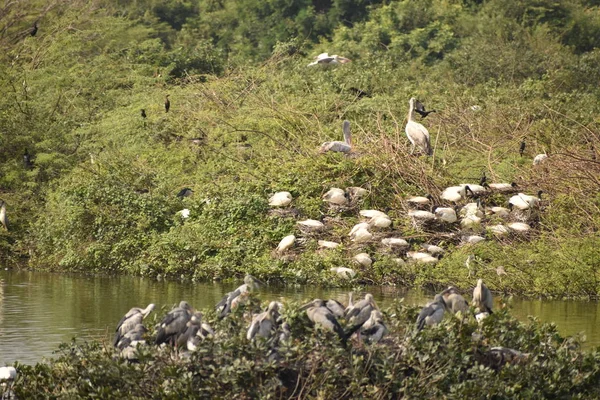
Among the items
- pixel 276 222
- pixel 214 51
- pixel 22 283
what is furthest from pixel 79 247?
pixel 214 51

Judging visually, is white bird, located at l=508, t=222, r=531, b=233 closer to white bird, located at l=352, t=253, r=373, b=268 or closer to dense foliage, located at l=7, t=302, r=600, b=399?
white bird, located at l=352, t=253, r=373, b=268

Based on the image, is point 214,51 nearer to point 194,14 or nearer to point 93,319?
point 194,14

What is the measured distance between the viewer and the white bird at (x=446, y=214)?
14.0 m

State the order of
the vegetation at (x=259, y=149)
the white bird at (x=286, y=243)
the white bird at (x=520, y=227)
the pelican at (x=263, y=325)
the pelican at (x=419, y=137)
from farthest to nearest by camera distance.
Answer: the pelican at (x=419, y=137) → the white bird at (x=286, y=243) → the vegetation at (x=259, y=149) → the white bird at (x=520, y=227) → the pelican at (x=263, y=325)

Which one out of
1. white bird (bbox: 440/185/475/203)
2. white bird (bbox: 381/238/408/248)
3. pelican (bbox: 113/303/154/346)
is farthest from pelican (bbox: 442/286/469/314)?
white bird (bbox: 440/185/475/203)

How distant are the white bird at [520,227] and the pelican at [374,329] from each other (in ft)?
20.3

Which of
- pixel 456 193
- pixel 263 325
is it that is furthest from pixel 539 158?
pixel 263 325

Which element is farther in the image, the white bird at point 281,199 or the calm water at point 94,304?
the white bird at point 281,199

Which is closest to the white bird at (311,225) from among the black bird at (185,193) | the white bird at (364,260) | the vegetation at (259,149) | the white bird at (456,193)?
the vegetation at (259,149)

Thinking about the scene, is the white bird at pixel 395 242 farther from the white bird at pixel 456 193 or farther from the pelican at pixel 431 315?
the pelican at pixel 431 315

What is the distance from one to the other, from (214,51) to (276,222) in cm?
1061

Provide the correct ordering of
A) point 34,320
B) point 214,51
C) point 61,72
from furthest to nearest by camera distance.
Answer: point 214,51
point 61,72
point 34,320

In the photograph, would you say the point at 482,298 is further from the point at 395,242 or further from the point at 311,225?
the point at 311,225

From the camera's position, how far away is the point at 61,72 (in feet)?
69.4
